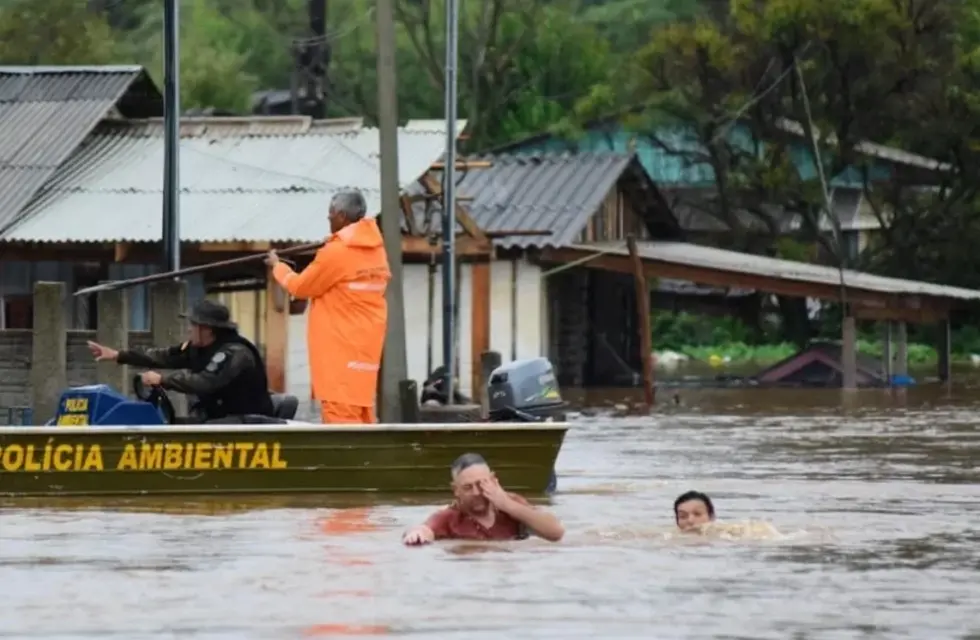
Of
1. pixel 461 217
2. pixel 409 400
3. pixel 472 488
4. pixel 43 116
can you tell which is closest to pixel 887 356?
pixel 461 217

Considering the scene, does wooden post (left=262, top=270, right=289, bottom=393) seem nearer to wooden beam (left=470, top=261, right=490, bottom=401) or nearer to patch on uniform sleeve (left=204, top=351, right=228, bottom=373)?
wooden beam (left=470, top=261, right=490, bottom=401)

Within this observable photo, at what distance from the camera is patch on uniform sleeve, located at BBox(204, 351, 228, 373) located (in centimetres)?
1733

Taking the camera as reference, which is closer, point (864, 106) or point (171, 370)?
point (171, 370)

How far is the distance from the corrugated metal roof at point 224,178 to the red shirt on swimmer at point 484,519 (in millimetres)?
13820

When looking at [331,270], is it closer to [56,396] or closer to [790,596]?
[56,396]

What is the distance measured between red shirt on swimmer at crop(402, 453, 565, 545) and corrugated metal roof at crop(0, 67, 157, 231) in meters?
15.8

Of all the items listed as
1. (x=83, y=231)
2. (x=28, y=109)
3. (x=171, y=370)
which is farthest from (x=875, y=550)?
(x=28, y=109)

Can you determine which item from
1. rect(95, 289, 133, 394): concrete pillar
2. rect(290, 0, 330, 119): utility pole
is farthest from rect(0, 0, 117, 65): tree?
rect(95, 289, 133, 394): concrete pillar

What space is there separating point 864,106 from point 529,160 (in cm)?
1249

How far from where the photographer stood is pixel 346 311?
17.6m

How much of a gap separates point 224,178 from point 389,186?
6.84 meters

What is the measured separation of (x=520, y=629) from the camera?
38.1 feet

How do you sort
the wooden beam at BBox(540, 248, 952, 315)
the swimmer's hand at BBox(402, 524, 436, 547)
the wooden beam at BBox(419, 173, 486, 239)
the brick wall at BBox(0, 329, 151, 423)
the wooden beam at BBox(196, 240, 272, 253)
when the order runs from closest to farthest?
1. the swimmer's hand at BBox(402, 524, 436, 547)
2. the brick wall at BBox(0, 329, 151, 423)
3. the wooden beam at BBox(196, 240, 272, 253)
4. the wooden beam at BBox(419, 173, 486, 239)
5. the wooden beam at BBox(540, 248, 952, 315)

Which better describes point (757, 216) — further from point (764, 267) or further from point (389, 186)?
point (389, 186)
